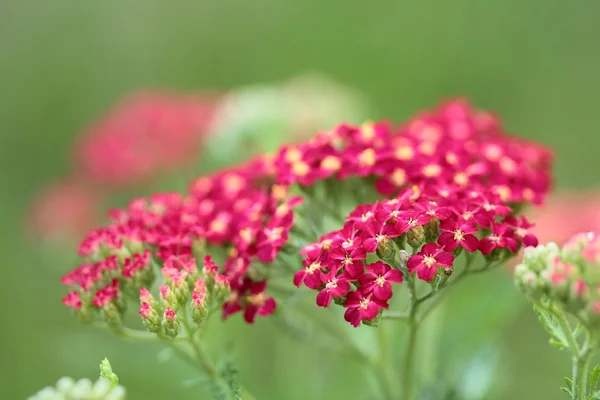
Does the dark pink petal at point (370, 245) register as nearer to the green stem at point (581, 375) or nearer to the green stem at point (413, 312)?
the green stem at point (413, 312)

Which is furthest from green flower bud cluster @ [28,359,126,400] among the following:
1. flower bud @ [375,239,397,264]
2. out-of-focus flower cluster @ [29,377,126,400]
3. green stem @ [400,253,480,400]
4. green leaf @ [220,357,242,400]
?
green stem @ [400,253,480,400]

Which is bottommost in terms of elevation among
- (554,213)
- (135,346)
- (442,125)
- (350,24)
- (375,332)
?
(135,346)

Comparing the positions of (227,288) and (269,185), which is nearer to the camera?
(227,288)

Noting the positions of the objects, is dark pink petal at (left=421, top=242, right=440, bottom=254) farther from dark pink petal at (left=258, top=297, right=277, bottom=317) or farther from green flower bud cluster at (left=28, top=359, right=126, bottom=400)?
green flower bud cluster at (left=28, top=359, right=126, bottom=400)

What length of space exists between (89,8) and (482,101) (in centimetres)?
579

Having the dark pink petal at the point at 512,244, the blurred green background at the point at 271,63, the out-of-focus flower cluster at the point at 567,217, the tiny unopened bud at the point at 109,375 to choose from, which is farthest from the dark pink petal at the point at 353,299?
the blurred green background at the point at 271,63

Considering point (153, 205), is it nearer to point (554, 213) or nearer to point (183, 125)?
point (183, 125)

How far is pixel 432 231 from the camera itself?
2785 mm

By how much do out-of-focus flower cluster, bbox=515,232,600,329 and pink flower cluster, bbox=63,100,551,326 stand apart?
30 centimetres

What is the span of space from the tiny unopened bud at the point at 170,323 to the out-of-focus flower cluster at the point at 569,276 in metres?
1.22

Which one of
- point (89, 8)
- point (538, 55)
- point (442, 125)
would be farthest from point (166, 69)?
point (442, 125)

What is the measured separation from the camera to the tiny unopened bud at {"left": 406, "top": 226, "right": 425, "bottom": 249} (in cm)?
274

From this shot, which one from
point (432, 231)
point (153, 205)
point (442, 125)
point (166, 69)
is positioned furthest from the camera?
point (166, 69)

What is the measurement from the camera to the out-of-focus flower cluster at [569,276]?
7.51 ft
